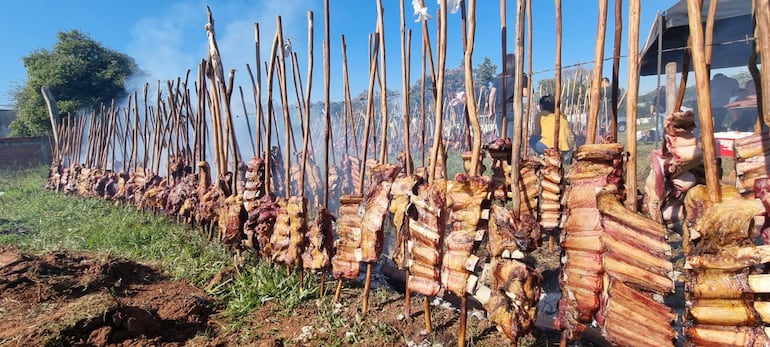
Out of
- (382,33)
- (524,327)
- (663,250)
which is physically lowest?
(524,327)

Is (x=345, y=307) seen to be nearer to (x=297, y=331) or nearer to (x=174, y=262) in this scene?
(x=297, y=331)

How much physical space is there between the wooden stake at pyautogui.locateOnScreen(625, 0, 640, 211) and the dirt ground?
1.50 metres

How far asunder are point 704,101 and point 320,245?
3.38m

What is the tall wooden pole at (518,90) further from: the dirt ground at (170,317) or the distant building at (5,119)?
the distant building at (5,119)

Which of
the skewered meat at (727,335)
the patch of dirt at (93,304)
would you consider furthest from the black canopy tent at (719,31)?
the patch of dirt at (93,304)

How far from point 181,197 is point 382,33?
5.14 m

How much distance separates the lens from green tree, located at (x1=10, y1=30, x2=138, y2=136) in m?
23.6

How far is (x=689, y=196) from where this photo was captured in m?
2.36

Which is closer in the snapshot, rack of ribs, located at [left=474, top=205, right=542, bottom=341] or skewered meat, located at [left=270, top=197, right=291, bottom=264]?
rack of ribs, located at [left=474, top=205, right=542, bottom=341]

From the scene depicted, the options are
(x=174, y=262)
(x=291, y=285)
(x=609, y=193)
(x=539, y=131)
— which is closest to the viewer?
(x=609, y=193)

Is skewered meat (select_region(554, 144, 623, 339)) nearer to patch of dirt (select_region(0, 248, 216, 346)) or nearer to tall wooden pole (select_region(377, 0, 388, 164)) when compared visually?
tall wooden pole (select_region(377, 0, 388, 164))

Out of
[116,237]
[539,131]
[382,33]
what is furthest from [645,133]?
[116,237]

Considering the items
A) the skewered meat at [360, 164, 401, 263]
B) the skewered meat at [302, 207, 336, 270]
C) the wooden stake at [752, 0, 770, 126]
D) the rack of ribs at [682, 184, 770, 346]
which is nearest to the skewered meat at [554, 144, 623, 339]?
the rack of ribs at [682, 184, 770, 346]

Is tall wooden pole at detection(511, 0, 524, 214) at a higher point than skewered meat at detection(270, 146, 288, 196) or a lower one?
higher
